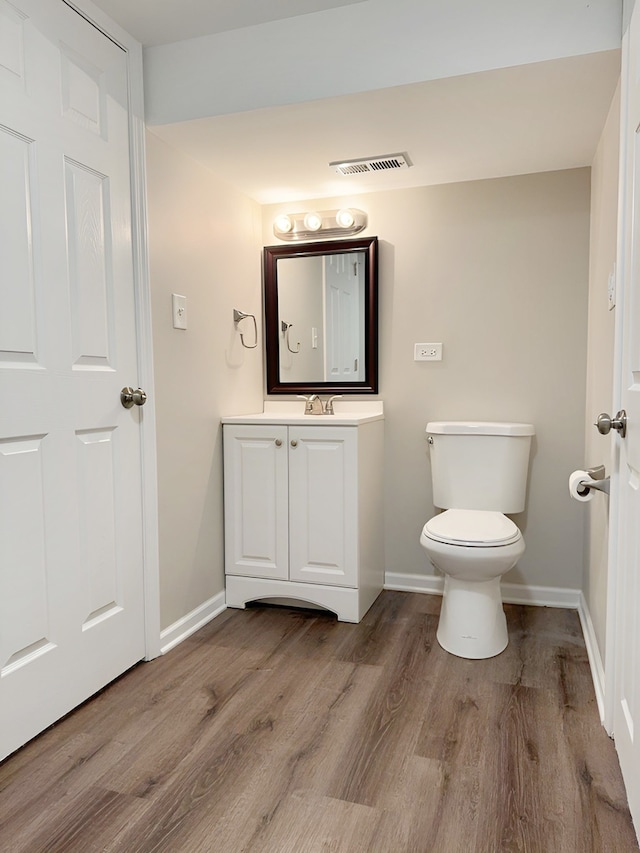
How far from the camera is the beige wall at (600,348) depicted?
1821 mm

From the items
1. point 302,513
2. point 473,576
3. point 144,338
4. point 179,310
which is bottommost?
point 473,576

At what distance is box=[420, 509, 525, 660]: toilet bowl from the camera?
6.67 ft

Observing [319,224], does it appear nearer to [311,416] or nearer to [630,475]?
[311,416]

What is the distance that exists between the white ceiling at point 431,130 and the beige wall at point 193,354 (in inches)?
6.4

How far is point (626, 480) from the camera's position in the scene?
4.83 ft

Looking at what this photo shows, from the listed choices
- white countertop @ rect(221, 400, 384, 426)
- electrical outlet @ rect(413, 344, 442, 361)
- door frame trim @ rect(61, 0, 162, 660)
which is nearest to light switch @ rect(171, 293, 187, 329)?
door frame trim @ rect(61, 0, 162, 660)

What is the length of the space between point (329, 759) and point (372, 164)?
6.94ft

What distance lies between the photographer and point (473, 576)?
2082 mm

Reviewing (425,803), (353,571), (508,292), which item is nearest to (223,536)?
(353,571)

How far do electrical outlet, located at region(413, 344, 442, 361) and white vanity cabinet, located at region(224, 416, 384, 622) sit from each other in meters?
0.40

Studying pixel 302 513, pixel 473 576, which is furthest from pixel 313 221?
pixel 473 576

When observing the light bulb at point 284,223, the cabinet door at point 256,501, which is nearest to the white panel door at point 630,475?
the cabinet door at point 256,501

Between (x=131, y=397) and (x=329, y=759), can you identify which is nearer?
(x=329, y=759)

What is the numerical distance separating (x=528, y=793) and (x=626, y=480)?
79cm
